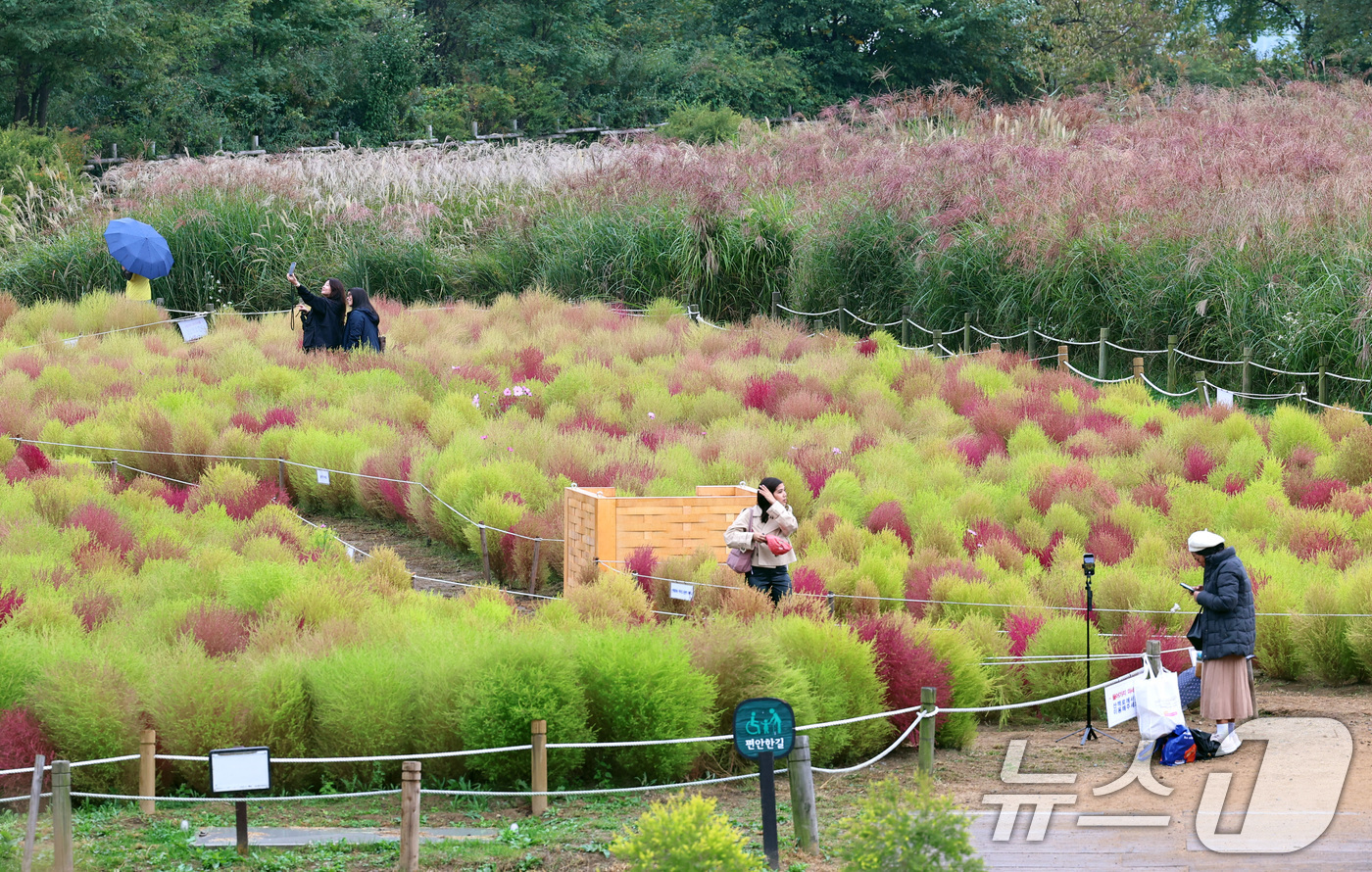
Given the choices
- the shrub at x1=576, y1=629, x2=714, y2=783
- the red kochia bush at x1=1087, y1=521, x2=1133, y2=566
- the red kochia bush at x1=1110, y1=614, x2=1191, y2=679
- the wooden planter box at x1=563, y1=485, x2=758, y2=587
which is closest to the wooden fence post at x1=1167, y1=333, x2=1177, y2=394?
the red kochia bush at x1=1087, y1=521, x2=1133, y2=566

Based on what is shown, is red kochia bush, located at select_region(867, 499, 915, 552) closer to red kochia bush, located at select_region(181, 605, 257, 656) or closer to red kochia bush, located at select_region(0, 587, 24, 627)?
red kochia bush, located at select_region(181, 605, 257, 656)

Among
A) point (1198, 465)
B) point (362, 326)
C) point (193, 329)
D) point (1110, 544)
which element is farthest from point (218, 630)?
point (193, 329)

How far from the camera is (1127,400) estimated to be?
13867 millimetres

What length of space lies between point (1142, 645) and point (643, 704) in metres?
3.20

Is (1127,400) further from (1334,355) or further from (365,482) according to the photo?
(365,482)

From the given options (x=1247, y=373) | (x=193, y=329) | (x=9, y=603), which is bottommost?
(x=9, y=603)

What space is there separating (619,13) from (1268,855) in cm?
3815

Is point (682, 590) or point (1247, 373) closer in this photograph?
point (682, 590)

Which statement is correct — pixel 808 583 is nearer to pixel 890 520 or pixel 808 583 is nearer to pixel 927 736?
pixel 890 520

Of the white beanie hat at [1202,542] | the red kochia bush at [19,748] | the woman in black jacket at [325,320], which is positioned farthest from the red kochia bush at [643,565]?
the woman in black jacket at [325,320]

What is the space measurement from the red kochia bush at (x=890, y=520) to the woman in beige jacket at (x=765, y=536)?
1807mm

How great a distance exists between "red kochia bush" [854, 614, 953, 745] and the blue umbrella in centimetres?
1329

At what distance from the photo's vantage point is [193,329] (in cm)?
1781

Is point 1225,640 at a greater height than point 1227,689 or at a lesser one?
greater
